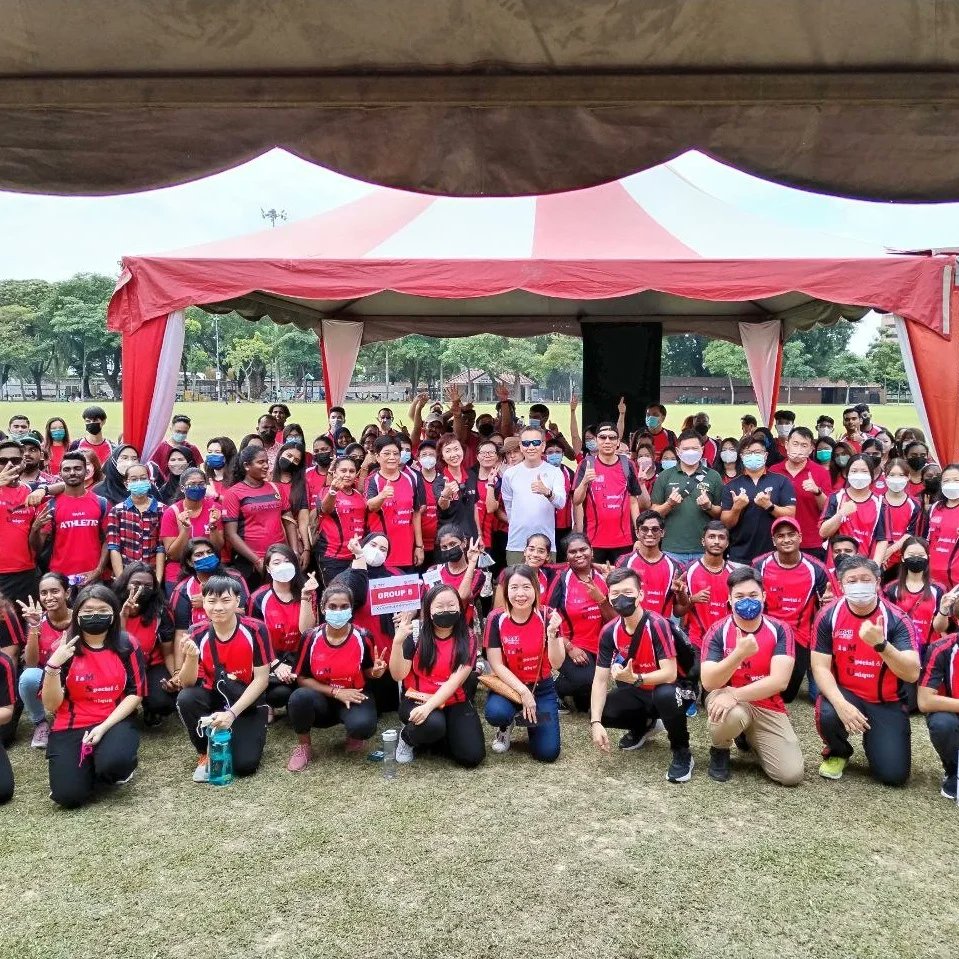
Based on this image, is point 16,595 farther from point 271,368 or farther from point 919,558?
point 271,368

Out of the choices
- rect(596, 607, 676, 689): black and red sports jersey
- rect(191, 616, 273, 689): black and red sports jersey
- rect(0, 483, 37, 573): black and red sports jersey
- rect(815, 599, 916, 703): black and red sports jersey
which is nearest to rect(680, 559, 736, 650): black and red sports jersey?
rect(596, 607, 676, 689): black and red sports jersey

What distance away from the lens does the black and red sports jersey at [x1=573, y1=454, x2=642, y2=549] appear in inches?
240

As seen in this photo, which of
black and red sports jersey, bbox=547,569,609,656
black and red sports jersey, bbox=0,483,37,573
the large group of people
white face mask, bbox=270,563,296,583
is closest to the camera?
the large group of people

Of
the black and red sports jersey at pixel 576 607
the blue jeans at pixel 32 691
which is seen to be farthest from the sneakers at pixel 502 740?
the blue jeans at pixel 32 691

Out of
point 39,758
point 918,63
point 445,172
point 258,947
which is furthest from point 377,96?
point 39,758

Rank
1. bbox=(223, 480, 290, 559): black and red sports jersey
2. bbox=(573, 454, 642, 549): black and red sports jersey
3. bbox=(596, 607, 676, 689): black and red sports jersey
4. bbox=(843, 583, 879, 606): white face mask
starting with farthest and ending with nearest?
bbox=(573, 454, 642, 549): black and red sports jersey → bbox=(223, 480, 290, 559): black and red sports jersey → bbox=(596, 607, 676, 689): black and red sports jersey → bbox=(843, 583, 879, 606): white face mask

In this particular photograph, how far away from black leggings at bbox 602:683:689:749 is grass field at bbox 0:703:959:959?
0.67 ft

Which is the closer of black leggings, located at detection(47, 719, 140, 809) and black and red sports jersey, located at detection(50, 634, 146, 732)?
black leggings, located at detection(47, 719, 140, 809)

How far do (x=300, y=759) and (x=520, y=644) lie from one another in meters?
1.38

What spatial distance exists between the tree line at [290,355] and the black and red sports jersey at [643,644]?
56.3 meters

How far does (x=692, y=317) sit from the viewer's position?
1195 centimetres

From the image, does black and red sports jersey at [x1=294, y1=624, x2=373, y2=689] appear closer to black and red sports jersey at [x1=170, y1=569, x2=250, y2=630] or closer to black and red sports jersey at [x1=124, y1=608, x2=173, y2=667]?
black and red sports jersey at [x1=170, y1=569, x2=250, y2=630]

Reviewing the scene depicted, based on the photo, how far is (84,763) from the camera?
12.8 ft

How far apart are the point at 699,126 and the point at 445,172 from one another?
20.4 inches
